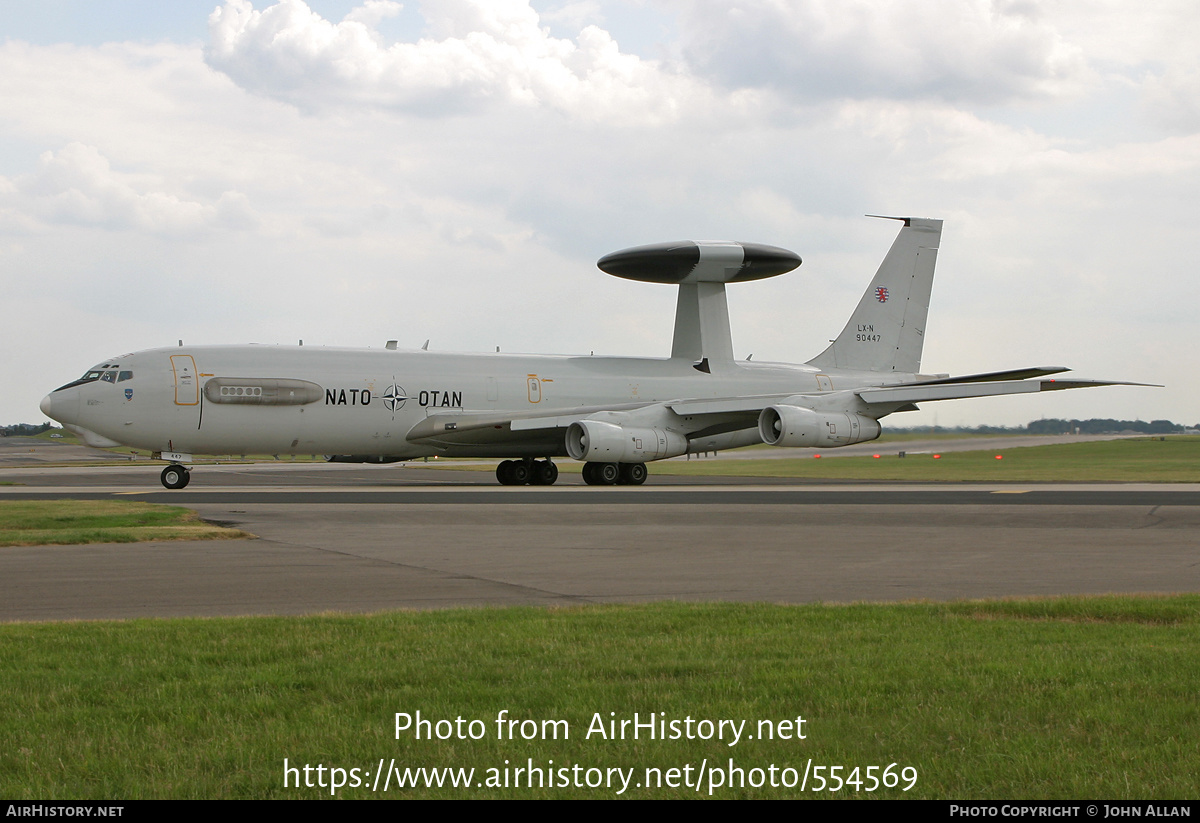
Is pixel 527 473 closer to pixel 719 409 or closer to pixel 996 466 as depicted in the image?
pixel 719 409

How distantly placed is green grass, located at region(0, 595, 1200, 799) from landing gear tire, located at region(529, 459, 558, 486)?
2737 centimetres

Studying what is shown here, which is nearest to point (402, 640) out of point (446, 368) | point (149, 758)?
point (149, 758)

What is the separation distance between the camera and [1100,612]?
935 centimetres

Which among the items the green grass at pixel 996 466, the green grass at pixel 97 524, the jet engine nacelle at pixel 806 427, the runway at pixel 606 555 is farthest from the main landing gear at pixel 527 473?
the green grass at pixel 97 524

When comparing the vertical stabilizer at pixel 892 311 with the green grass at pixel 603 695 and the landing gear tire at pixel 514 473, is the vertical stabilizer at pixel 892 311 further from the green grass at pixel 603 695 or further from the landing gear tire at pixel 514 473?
the green grass at pixel 603 695

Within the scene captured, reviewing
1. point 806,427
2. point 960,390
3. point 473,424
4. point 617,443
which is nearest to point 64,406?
point 473,424

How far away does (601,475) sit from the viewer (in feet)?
114

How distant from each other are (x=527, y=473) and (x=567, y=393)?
2.91 m

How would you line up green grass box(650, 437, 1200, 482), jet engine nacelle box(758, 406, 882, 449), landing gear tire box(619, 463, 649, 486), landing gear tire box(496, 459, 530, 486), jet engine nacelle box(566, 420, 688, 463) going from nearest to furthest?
jet engine nacelle box(566, 420, 688, 463), jet engine nacelle box(758, 406, 882, 449), landing gear tire box(619, 463, 649, 486), landing gear tire box(496, 459, 530, 486), green grass box(650, 437, 1200, 482)

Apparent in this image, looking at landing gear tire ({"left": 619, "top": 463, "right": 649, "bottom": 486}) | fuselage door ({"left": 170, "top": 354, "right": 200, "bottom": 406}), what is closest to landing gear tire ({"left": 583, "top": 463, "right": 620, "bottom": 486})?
landing gear tire ({"left": 619, "top": 463, "right": 649, "bottom": 486})

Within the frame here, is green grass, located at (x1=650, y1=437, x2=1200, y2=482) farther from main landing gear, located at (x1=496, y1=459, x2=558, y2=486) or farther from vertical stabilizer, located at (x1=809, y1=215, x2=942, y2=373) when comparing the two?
main landing gear, located at (x1=496, y1=459, x2=558, y2=486)

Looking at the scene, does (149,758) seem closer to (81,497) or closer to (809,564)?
(809,564)

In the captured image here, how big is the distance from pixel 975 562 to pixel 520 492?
1687 centimetres

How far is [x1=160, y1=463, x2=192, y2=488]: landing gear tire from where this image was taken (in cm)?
3034
